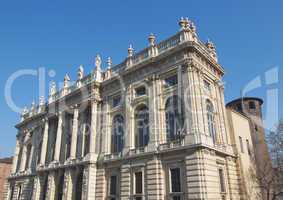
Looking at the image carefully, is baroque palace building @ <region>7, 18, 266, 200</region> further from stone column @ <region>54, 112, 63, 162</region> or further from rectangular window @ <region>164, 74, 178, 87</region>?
rectangular window @ <region>164, 74, 178, 87</region>

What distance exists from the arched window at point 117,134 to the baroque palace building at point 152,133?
0.11m

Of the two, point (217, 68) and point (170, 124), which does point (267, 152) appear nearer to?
point (217, 68)

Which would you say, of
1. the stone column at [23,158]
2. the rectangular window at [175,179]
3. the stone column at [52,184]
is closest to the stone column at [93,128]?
the stone column at [52,184]

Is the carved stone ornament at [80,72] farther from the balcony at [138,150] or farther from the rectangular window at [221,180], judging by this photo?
the rectangular window at [221,180]

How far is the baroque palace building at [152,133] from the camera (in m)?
22.7

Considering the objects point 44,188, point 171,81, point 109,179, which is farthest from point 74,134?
point 171,81

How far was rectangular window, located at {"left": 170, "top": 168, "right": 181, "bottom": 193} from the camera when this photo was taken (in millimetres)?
22359

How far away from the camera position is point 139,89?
29062 millimetres

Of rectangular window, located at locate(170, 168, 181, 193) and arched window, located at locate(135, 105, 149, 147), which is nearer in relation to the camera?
rectangular window, located at locate(170, 168, 181, 193)

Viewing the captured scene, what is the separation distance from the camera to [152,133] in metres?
25.4

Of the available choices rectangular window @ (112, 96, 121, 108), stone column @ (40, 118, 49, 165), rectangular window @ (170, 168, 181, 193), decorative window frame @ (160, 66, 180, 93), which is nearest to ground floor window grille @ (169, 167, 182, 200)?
rectangular window @ (170, 168, 181, 193)

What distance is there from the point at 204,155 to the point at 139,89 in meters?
10.9

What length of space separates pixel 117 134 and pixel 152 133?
6.06 meters

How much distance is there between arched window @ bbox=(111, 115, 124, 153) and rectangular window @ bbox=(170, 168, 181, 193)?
777 cm
